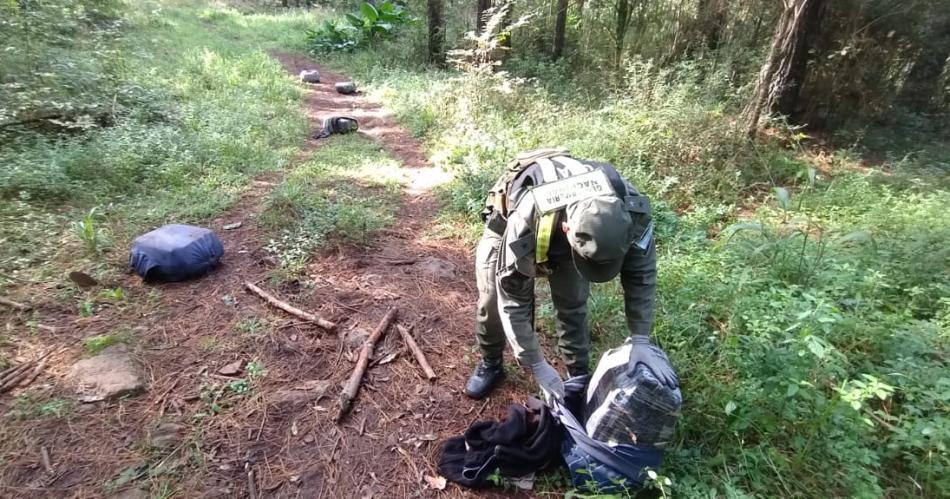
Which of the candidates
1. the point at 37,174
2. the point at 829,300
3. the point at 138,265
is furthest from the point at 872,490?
the point at 37,174

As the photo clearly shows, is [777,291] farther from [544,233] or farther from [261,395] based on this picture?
[261,395]

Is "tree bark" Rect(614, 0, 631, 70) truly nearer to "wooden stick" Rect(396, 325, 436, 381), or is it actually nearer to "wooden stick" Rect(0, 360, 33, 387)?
"wooden stick" Rect(396, 325, 436, 381)

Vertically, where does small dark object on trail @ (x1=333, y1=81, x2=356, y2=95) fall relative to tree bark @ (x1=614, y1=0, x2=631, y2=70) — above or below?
below

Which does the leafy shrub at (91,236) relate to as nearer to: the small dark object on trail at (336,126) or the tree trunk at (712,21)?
the small dark object on trail at (336,126)

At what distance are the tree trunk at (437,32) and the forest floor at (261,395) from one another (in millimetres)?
8811

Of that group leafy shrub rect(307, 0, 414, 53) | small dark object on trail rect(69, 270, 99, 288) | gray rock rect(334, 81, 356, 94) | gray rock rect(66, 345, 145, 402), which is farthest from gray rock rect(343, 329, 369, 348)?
leafy shrub rect(307, 0, 414, 53)

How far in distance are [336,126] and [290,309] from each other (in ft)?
16.1

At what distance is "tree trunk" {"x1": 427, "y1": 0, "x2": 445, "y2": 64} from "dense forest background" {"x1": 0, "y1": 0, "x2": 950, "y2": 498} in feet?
5.22

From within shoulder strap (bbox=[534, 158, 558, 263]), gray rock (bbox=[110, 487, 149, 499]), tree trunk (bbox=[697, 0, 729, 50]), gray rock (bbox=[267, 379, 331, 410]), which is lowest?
gray rock (bbox=[110, 487, 149, 499])

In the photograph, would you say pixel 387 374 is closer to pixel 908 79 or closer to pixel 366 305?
pixel 366 305

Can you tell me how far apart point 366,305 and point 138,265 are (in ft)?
5.67

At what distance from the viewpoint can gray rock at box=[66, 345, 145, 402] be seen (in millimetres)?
2400

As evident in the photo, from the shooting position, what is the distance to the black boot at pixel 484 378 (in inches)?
103

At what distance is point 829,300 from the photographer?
2.58m
